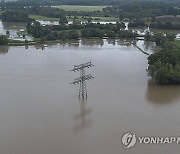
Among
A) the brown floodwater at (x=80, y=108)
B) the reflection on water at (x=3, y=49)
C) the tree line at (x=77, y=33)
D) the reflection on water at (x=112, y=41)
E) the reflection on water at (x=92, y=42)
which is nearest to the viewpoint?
the brown floodwater at (x=80, y=108)

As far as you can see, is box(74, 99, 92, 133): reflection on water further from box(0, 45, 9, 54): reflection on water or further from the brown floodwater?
box(0, 45, 9, 54): reflection on water

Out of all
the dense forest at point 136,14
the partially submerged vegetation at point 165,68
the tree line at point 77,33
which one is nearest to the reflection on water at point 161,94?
the partially submerged vegetation at point 165,68

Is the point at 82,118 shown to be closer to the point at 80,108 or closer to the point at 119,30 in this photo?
the point at 80,108

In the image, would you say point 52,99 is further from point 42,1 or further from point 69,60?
point 42,1

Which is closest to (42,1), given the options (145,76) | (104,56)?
(104,56)

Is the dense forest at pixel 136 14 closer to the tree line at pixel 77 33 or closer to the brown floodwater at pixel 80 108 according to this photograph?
the tree line at pixel 77 33
